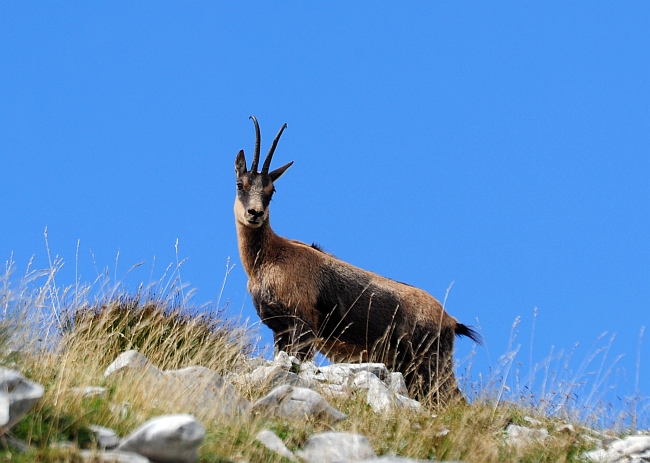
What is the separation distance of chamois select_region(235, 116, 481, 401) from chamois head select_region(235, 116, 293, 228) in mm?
12

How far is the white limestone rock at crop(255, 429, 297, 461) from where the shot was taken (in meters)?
5.86

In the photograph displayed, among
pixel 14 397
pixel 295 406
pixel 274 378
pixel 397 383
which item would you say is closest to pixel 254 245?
pixel 397 383

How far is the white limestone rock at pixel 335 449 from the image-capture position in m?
5.87

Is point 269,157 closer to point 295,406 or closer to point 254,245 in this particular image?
point 254,245

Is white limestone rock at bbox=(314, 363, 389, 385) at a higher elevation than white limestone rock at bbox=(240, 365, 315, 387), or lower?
higher

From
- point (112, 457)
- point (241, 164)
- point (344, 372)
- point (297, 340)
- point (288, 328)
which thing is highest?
point (241, 164)

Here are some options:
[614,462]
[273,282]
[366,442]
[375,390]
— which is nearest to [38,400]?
[366,442]

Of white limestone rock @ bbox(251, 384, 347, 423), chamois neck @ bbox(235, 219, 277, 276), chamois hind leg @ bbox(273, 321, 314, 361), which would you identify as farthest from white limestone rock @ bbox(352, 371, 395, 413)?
chamois neck @ bbox(235, 219, 277, 276)

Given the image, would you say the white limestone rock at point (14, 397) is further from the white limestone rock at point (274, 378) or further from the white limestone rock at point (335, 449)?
the white limestone rock at point (274, 378)

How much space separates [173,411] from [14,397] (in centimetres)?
137

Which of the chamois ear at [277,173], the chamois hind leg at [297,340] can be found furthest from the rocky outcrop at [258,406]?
the chamois ear at [277,173]

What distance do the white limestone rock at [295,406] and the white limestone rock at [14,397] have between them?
6.72 feet

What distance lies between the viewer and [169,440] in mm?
5016

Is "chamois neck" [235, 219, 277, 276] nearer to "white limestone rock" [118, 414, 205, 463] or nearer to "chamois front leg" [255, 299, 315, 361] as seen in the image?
A: "chamois front leg" [255, 299, 315, 361]
